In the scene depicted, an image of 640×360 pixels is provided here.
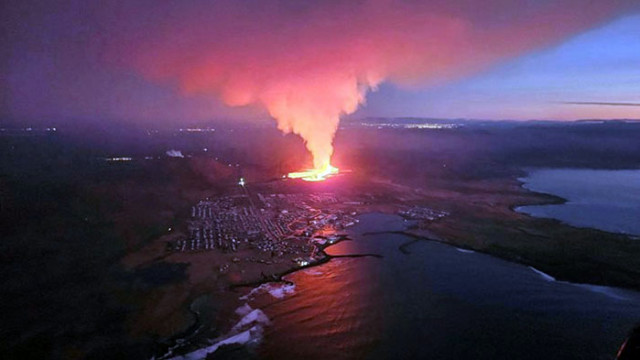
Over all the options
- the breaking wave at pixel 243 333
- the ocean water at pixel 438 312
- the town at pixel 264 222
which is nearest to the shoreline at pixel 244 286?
the breaking wave at pixel 243 333

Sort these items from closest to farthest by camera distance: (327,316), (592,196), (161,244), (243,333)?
1. (243,333)
2. (327,316)
3. (161,244)
4. (592,196)

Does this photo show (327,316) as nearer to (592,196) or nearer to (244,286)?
(244,286)

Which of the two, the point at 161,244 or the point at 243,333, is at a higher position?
the point at 161,244

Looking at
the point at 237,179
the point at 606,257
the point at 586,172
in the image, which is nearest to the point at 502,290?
the point at 606,257

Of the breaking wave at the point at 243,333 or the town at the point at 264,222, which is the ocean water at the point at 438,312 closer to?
the breaking wave at the point at 243,333

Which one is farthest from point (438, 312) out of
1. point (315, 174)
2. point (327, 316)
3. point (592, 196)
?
point (592, 196)

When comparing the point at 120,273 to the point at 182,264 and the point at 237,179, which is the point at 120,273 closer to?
the point at 182,264

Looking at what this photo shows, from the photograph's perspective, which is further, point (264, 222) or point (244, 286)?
point (264, 222)

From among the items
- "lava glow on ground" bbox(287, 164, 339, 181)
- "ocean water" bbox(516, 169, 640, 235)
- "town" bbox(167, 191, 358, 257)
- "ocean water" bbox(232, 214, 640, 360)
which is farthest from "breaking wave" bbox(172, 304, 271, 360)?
"lava glow on ground" bbox(287, 164, 339, 181)
